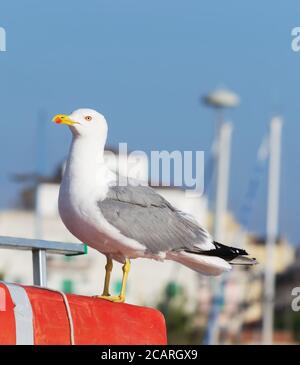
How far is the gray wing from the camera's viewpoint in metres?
5.75

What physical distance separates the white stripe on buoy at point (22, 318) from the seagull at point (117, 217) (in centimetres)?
90

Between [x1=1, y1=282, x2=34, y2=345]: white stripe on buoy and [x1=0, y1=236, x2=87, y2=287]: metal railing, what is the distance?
1.05 feet

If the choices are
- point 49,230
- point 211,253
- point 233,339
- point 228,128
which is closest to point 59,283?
point 49,230

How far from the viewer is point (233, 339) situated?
4919 centimetres

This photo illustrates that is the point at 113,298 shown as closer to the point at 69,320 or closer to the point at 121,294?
the point at 121,294

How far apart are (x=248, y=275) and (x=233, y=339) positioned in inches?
566

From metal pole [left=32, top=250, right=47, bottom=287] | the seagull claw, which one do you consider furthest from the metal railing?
the seagull claw

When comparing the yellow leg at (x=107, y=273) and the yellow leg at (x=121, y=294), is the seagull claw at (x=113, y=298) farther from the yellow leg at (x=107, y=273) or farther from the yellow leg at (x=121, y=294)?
the yellow leg at (x=107, y=273)

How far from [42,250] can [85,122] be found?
79cm

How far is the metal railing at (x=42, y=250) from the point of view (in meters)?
5.00

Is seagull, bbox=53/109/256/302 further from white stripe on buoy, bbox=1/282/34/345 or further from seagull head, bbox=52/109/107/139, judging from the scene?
white stripe on buoy, bbox=1/282/34/345

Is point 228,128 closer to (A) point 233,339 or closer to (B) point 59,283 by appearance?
(A) point 233,339

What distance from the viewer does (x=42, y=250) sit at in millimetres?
5129

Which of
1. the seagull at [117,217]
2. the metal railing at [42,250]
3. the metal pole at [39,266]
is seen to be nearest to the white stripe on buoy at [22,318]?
the metal railing at [42,250]
